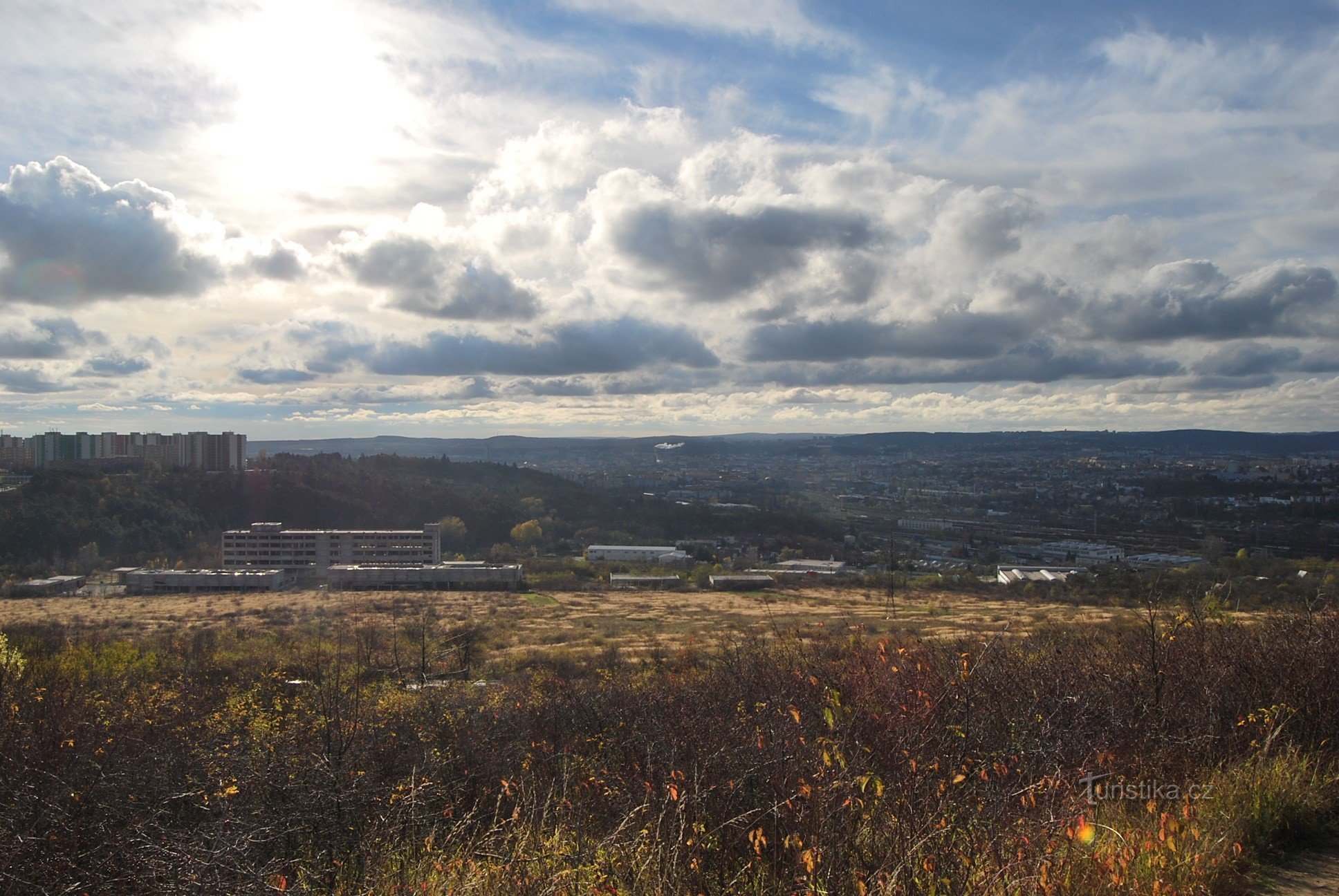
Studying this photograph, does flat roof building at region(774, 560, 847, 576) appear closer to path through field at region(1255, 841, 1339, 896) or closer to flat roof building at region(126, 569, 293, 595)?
flat roof building at region(126, 569, 293, 595)

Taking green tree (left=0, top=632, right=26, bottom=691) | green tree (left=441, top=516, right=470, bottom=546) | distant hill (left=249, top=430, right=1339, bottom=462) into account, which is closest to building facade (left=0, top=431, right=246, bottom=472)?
distant hill (left=249, top=430, right=1339, bottom=462)

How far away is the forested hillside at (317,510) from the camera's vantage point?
50.6m

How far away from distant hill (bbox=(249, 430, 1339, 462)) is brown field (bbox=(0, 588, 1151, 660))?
128 feet

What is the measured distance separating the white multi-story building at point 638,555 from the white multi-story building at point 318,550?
10.5m

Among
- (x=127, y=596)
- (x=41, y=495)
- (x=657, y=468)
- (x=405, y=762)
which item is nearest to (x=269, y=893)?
(x=405, y=762)

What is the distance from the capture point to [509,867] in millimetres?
3793

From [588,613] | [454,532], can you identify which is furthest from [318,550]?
[588,613]

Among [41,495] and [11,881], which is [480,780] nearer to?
[11,881]

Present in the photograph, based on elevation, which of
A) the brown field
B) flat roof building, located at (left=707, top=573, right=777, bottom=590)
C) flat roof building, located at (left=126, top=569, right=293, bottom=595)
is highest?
the brown field

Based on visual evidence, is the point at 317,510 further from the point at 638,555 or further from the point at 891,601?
the point at 891,601

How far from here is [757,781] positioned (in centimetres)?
493

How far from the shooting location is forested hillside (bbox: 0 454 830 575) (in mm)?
50562

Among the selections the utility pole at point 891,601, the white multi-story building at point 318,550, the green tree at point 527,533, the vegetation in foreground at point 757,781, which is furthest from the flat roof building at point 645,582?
the vegetation in foreground at point 757,781

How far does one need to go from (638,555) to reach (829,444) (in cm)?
4903
